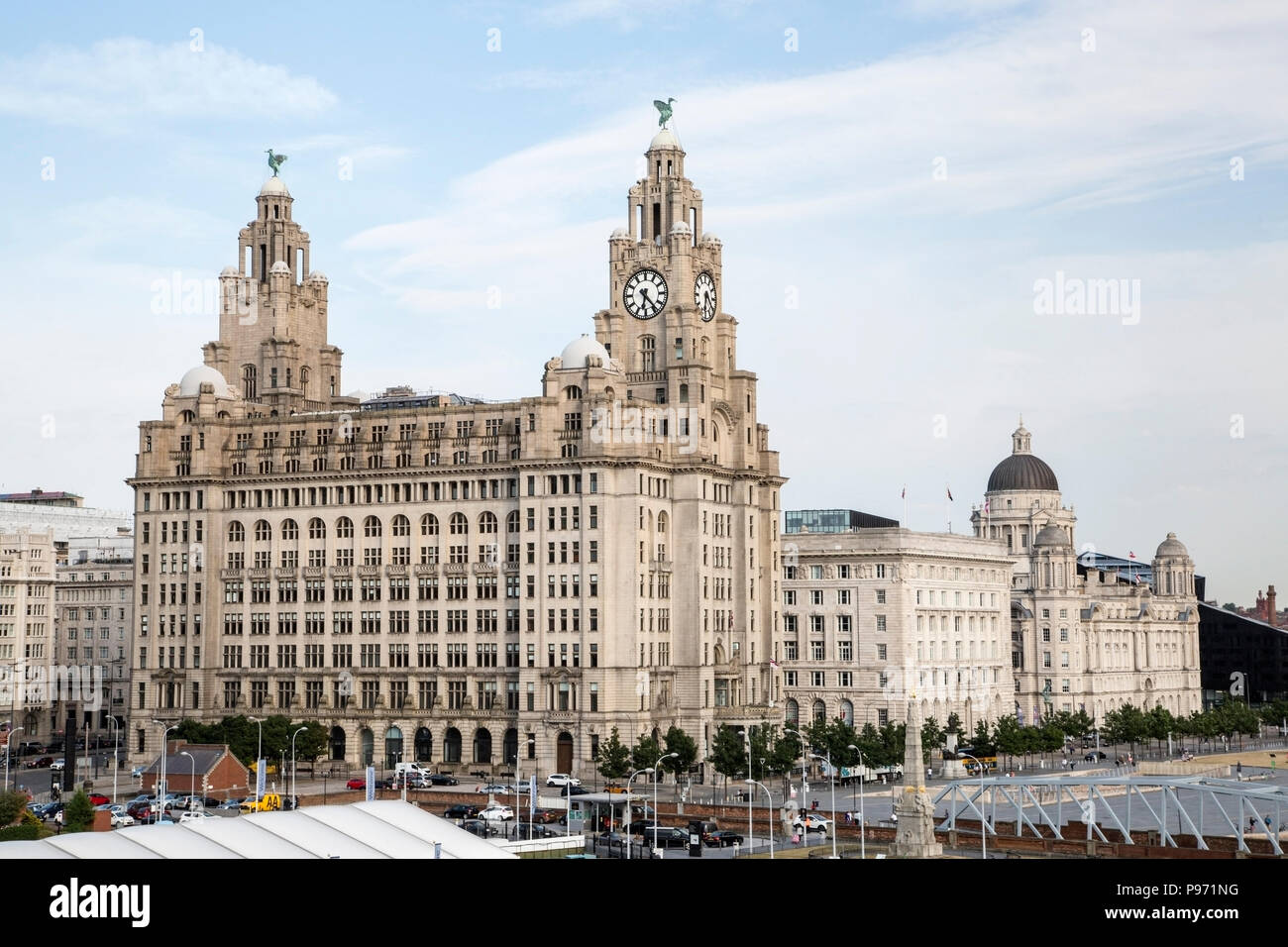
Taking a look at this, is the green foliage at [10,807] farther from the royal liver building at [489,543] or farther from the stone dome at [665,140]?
the stone dome at [665,140]

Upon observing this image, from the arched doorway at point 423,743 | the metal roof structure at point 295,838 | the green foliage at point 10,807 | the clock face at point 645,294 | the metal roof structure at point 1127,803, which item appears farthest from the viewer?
the clock face at point 645,294

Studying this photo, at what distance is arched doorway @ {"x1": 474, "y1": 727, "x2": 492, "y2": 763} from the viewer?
170m

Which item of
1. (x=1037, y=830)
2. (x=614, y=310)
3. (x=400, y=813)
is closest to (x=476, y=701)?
(x=614, y=310)

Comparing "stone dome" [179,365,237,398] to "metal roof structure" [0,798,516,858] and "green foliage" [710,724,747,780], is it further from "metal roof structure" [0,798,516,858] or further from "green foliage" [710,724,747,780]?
"metal roof structure" [0,798,516,858]

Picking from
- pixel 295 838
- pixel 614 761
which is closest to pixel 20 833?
pixel 295 838

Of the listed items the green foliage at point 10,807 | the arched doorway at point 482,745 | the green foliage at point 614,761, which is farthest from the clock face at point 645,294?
the green foliage at point 10,807

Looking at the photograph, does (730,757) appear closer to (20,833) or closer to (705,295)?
(705,295)

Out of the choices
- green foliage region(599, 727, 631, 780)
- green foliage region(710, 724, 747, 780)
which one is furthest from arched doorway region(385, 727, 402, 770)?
green foliage region(710, 724, 747, 780)

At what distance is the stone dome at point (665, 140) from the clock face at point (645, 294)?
13.1 metres

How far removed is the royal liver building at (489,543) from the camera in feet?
543

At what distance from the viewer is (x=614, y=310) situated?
180m

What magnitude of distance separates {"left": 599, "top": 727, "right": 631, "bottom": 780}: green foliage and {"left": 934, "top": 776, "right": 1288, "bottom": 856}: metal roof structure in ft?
84.4

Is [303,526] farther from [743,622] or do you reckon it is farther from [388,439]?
[743,622]
